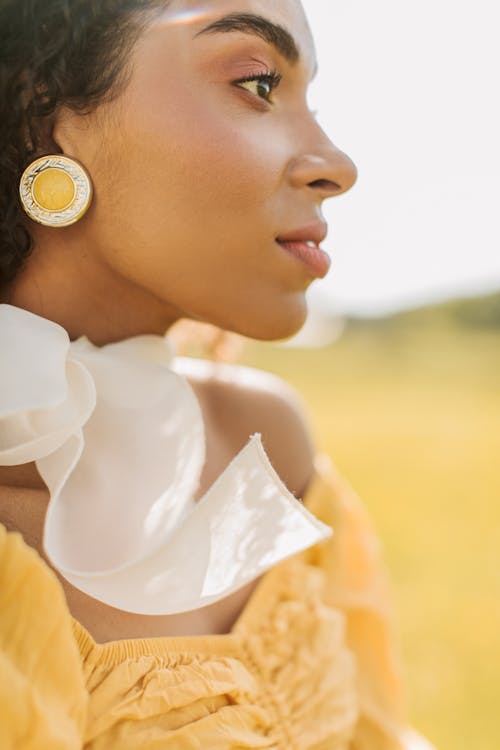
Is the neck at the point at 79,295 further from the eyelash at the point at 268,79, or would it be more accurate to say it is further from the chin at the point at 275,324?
the eyelash at the point at 268,79

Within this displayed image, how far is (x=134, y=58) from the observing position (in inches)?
Result: 36.4

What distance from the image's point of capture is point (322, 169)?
951 mm

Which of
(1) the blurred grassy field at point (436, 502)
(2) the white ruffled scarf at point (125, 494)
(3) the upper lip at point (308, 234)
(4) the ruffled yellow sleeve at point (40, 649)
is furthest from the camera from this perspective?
(1) the blurred grassy field at point (436, 502)

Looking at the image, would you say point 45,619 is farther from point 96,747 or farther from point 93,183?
point 93,183

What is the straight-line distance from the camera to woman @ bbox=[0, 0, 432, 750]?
2.89 feet

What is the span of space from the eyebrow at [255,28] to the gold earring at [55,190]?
22cm

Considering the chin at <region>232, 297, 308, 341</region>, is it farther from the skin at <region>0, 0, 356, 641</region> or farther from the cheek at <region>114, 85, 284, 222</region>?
the cheek at <region>114, 85, 284, 222</region>

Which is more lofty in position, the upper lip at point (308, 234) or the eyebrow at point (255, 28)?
the eyebrow at point (255, 28)

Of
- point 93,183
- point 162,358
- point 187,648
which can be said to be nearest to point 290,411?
point 162,358

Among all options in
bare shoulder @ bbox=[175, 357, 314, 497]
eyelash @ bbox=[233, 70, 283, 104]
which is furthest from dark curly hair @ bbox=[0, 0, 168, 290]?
bare shoulder @ bbox=[175, 357, 314, 497]

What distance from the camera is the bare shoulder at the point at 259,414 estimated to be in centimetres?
138

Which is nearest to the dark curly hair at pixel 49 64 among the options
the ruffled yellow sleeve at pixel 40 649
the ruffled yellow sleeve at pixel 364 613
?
the ruffled yellow sleeve at pixel 40 649

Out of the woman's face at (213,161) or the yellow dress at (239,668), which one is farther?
the woman's face at (213,161)

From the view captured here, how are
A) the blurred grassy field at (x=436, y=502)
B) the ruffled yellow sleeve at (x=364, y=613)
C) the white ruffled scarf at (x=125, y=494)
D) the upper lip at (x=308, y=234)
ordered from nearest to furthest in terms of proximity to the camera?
the white ruffled scarf at (x=125, y=494) → the upper lip at (x=308, y=234) → the ruffled yellow sleeve at (x=364, y=613) → the blurred grassy field at (x=436, y=502)
